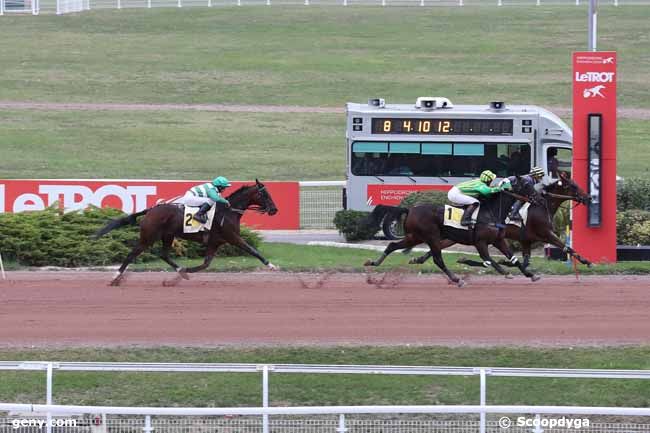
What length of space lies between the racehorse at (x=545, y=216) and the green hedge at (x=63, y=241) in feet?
15.5

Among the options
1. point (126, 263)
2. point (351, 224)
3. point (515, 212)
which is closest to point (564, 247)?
point (515, 212)

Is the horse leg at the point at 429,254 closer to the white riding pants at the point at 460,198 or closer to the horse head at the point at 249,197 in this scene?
the white riding pants at the point at 460,198

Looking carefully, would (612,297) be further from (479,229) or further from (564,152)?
(564,152)

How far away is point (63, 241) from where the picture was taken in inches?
774

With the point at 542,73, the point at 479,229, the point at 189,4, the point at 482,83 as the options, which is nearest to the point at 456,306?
the point at 479,229

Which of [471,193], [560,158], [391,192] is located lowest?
[391,192]

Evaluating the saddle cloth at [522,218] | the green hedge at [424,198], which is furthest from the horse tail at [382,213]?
the green hedge at [424,198]

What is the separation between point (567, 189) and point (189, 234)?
5.42 m

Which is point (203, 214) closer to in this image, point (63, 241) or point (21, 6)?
point (63, 241)

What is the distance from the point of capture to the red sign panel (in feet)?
78.7

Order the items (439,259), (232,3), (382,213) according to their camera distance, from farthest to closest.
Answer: (232,3)
(382,213)
(439,259)

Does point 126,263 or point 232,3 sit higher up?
point 232,3

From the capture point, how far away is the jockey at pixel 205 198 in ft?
57.9

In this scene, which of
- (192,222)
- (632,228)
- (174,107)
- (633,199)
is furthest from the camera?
(174,107)
